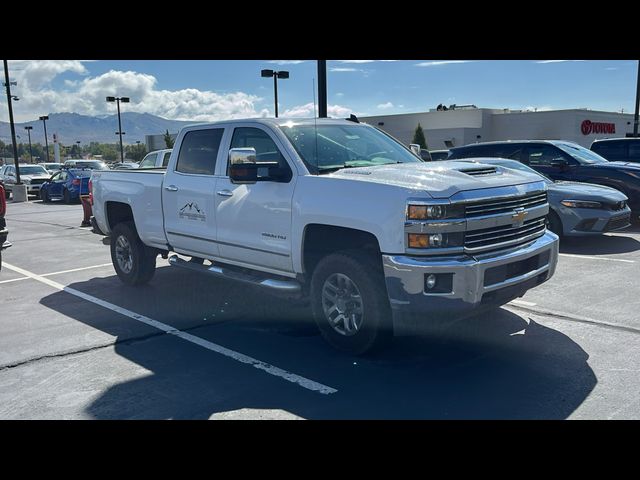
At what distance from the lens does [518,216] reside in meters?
4.96

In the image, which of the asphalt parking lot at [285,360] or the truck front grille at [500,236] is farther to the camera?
the truck front grille at [500,236]

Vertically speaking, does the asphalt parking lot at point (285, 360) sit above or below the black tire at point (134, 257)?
below

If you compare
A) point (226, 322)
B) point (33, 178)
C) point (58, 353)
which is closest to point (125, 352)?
point (58, 353)

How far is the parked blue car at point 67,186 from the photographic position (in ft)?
78.9

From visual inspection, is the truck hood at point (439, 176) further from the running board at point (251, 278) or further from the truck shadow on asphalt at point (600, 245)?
the truck shadow on asphalt at point (600, 245)

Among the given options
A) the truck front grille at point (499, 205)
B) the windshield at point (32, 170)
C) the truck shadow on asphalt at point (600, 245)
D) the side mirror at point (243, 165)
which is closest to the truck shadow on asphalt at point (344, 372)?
the truck front grille at point (499, 205)

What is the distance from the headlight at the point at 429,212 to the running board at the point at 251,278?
1.52m

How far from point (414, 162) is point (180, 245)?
2.90m

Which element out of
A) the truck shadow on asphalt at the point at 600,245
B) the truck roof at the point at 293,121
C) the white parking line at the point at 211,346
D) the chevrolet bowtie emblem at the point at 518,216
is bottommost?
the white parking line at the point at 211,346

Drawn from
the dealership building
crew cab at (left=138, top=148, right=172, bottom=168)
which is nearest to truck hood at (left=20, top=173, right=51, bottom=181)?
crew cab at (left=138, top=148, right=172, bottom=168)

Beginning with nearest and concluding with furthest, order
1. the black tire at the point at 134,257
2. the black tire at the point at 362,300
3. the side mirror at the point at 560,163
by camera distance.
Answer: the black tire at the point at 362,300, the black tire at the point at 134,257, the side mirror at the point at 560,163

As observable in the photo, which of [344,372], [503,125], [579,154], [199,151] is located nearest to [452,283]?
[344,372]
